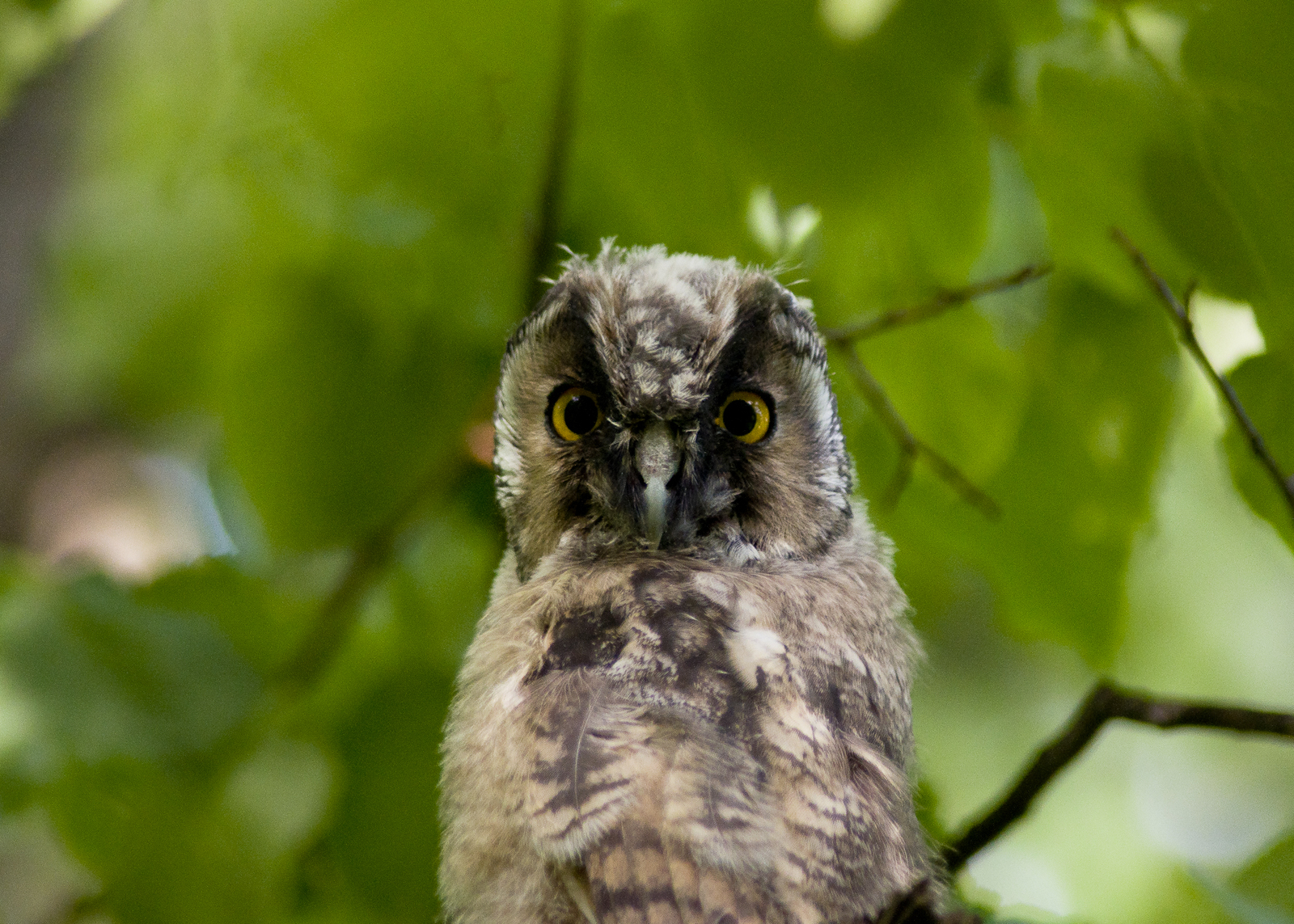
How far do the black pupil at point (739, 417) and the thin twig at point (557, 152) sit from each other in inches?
17.7

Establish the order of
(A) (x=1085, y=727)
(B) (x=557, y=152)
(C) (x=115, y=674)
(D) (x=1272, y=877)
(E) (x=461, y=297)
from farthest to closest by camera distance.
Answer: (E) (x=461, y=297)
(B) (x=557, y=152)
(C) (x=115, y=674)
(A) (x=1085, y=727)
(D) (x=1272, y=877)

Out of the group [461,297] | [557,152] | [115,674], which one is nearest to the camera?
[115,674]

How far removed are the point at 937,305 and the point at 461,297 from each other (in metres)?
A: 0.93

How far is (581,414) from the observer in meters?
1.86

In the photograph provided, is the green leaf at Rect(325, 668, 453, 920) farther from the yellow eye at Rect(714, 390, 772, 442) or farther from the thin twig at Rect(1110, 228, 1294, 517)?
the thin twig at Rect(1110, 228, 1294, 517)

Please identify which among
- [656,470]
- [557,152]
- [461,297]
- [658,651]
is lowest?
[658,651]

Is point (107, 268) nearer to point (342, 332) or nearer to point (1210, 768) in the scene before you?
point (342, 332)

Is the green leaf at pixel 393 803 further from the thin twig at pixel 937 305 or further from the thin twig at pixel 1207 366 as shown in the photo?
the thin twig at pixel 1207 366

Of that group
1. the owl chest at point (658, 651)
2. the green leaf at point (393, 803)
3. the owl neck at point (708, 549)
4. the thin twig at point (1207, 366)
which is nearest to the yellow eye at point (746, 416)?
the owl neck at point (708, 549)

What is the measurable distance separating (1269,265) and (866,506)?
87cm

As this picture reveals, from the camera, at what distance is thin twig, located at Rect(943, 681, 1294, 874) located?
160 centimetres

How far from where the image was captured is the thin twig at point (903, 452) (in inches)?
69.6

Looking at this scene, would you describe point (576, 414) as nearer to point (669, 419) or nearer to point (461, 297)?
point (669, 419)

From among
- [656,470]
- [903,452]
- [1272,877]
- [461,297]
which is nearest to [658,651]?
[656,470]
